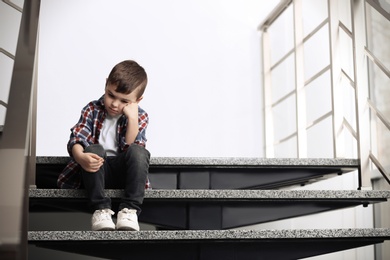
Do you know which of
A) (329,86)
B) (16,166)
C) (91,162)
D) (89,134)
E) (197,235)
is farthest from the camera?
(329,86)

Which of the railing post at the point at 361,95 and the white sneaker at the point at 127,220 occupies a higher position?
the railing post at the point at 361,95

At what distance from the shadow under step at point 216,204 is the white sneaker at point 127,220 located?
120 mm

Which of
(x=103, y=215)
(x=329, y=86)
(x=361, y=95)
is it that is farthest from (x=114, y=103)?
(x=329, y=86)

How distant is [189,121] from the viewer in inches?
158

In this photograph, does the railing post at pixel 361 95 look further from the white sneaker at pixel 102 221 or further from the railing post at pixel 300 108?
the white sneaker at pixel 102 221

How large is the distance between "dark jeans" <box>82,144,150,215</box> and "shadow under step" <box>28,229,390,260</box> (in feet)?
0.45

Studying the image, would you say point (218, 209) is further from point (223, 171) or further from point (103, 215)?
point (103, 215)

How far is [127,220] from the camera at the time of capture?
2.01 m

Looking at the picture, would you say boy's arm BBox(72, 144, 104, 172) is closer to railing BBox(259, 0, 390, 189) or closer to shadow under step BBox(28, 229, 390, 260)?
shadow under step BBox(28, 229, 390, 260)

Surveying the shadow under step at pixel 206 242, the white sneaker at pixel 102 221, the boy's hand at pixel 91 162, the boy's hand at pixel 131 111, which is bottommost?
the shadow under step at pixel 206 242

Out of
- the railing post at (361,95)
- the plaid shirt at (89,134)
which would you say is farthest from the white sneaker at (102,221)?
the railing post at (361,95)

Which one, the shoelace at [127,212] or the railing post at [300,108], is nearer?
the shoelace at [127,212]

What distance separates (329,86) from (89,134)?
5.46 ft

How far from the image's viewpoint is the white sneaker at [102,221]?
6.60 ft
